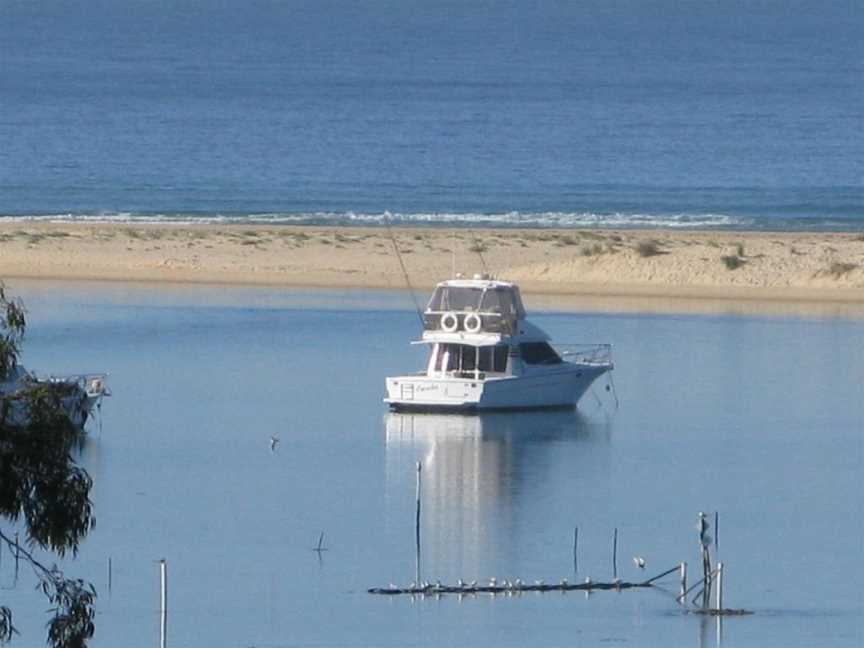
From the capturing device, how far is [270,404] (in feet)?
127

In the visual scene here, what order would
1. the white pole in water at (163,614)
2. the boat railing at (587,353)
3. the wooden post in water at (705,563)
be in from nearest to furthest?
the white pole in water at (163,614), the wooden post in water at (705,563), the boat railing at (587,353)

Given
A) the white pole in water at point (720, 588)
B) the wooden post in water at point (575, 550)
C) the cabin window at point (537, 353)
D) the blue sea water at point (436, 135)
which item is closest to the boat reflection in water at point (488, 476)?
the wooden post in water at point (575, 550)

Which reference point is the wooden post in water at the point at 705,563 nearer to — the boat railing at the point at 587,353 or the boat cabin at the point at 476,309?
the boat cabin at the point at 476,309

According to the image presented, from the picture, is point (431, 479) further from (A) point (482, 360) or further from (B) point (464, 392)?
(A) point (482, 360)

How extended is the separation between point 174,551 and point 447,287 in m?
12.2

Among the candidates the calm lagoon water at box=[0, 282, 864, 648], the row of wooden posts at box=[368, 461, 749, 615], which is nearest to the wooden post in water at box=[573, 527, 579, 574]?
the calm lagoon water at box=[0, 282, 864, 648]

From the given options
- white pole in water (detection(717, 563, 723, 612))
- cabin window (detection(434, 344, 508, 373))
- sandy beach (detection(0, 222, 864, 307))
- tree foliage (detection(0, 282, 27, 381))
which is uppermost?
sandy beach (detection(0, 222, 864, 307))

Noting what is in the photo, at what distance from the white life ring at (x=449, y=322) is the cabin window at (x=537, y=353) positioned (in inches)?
37.7

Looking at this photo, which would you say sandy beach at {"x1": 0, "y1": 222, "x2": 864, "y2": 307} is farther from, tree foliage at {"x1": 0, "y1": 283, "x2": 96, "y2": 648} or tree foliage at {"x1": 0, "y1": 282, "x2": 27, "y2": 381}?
tree foliage at {"x1": 0, "y1": 283, "x2": 96, "y2": 648}

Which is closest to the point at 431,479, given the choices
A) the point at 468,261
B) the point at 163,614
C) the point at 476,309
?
the point at 476,309

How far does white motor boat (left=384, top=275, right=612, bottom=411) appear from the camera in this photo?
37.9 m

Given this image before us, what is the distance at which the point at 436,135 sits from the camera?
350 feet

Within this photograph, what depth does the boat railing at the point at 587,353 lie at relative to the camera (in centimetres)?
4012

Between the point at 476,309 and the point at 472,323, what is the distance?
0.85 feet
